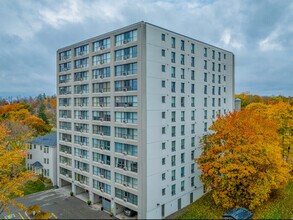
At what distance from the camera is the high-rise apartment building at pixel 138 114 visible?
26656mm

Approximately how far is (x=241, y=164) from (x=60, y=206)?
2620 cm

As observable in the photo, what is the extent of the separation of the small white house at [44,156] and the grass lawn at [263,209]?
25.7 metres

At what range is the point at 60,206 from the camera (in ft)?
105

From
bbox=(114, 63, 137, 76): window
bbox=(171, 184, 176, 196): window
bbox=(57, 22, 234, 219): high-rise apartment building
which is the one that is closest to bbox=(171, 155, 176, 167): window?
bbox=(57, 22, 234, 219): high-rise apartment building

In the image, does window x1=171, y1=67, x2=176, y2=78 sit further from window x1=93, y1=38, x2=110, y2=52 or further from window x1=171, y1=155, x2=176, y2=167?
window x1=171, y1=155, x2=176, y2=167

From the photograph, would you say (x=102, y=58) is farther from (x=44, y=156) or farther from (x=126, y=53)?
(x=44, y=156)

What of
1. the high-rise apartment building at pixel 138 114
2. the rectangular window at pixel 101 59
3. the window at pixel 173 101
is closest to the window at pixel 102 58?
the rectangular window at pixel 101 59

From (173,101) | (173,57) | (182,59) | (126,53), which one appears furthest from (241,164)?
(126,53)

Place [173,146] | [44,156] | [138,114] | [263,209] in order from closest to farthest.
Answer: [138,114] → [263,209] → [173,146] → [44,156]

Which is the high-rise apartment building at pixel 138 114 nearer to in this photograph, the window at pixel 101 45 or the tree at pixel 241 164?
the window at pixel 101 45

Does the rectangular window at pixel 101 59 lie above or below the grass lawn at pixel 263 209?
above

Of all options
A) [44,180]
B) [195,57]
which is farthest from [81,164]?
[195,57]

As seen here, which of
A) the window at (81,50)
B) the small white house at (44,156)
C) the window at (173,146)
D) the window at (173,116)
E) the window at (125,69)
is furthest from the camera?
the small white house at (44,156)

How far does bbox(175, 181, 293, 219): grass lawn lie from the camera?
86.8 feet
